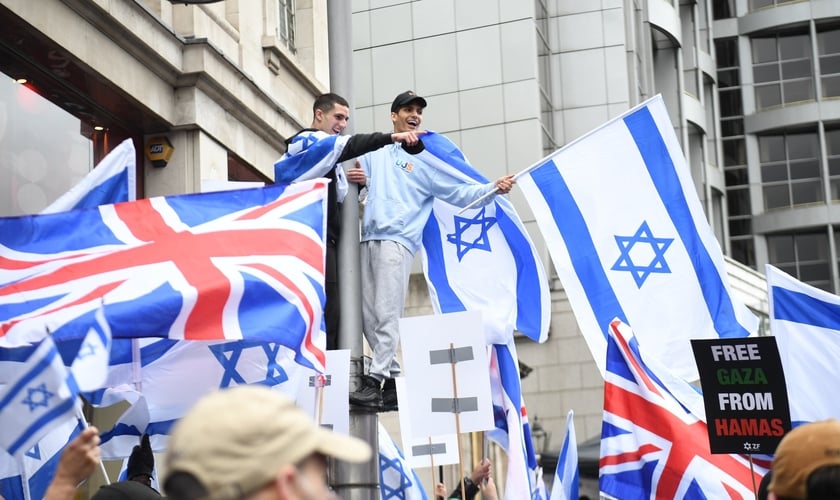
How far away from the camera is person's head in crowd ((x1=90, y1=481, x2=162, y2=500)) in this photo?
4.84 metres

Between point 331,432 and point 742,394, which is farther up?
point 331,432

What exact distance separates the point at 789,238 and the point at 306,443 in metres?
48.5

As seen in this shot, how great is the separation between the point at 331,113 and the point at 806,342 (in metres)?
3.62

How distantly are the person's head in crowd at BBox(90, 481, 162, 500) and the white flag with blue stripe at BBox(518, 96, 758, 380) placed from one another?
5.31 meters

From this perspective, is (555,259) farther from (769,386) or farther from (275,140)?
(275,140)

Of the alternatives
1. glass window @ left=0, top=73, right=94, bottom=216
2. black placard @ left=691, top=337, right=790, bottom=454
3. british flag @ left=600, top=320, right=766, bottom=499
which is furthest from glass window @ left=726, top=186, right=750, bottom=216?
black placard @ left=691, top=337, right=790, bottom=454

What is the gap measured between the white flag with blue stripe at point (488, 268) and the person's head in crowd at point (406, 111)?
1.98ft

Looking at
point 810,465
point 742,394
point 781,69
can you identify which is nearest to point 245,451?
point 810,465

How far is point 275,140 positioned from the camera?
15.8 metres

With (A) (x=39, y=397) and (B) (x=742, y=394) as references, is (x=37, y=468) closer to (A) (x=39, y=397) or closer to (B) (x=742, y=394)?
(A) (x=39, y=397)

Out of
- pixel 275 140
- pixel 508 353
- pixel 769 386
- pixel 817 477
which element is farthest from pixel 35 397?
pixel 275 140

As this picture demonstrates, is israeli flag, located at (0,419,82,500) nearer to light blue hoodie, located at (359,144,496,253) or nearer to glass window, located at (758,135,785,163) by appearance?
light blue hoodie, located at (359,144,496,253)

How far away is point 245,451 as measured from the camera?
278cm

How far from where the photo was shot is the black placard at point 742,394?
7.91 metres
